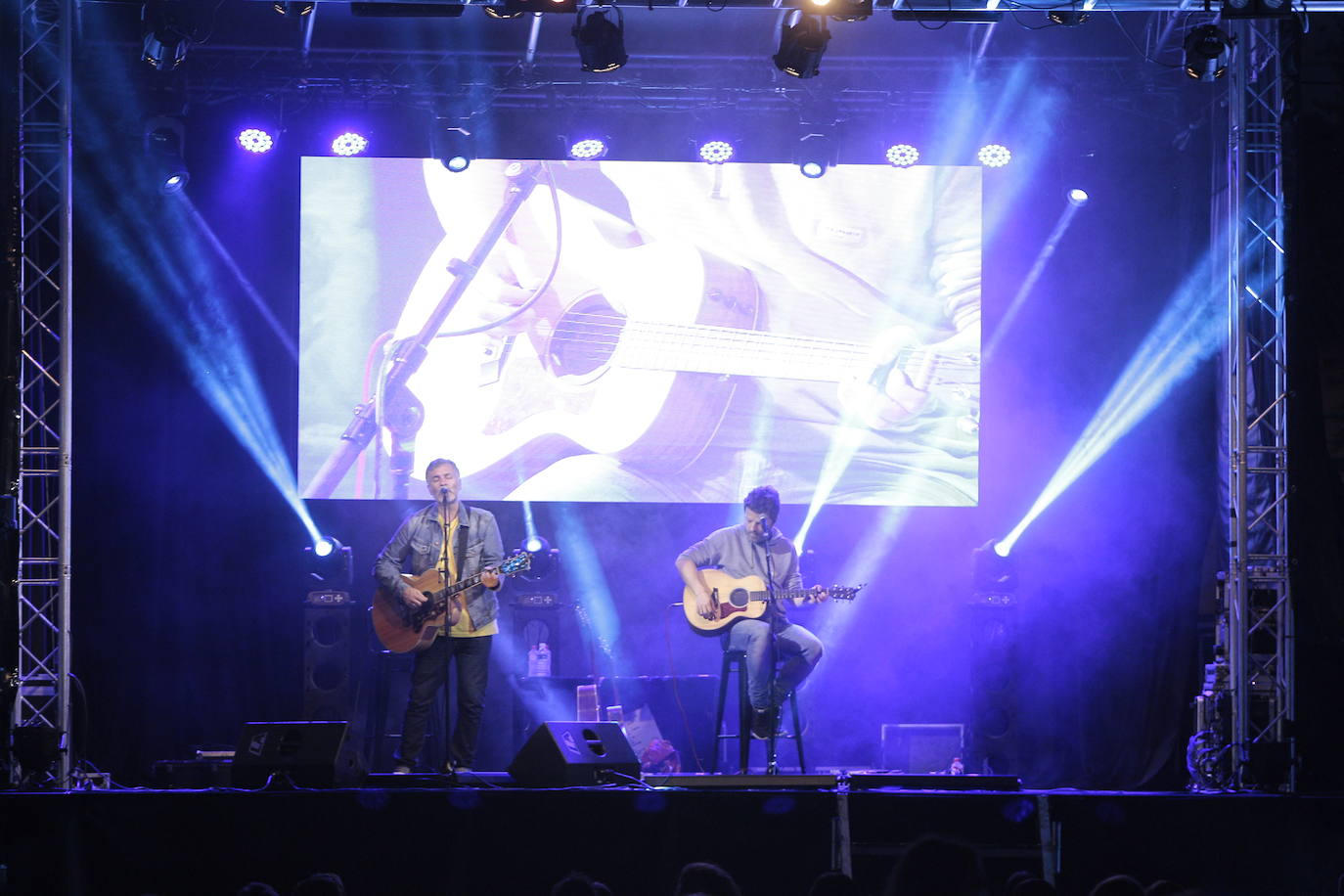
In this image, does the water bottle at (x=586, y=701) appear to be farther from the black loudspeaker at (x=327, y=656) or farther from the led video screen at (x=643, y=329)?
the led video screen at (x=643, y=329)

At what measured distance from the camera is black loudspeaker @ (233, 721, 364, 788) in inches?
241

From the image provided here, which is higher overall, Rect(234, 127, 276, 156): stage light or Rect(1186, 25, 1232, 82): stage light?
Rect(234, 127, 276, 156): stage light

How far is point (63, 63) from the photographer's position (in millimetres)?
7672

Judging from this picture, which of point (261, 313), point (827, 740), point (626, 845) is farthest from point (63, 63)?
point (827, 740)

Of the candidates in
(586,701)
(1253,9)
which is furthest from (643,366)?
(1253,9)

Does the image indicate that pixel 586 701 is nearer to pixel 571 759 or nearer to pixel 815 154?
pixel 571 759

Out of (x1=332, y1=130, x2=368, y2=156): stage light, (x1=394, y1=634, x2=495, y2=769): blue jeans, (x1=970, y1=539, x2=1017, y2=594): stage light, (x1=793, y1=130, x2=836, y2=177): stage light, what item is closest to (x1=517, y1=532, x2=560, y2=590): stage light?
(x1=394, y1=634, x2=495, y2=769): blue jeans

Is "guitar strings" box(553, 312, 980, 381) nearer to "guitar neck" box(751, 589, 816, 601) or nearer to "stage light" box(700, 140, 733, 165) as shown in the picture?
"stage light" box(700, 140, 733, 165)

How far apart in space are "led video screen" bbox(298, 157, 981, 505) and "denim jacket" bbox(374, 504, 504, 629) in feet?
6.05

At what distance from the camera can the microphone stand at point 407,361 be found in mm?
10094

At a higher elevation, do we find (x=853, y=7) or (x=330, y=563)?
(x=853, y=7)

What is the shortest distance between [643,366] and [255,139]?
3.23 meters

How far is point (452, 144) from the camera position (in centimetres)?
991

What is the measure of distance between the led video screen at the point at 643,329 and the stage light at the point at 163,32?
1909 millimetres
